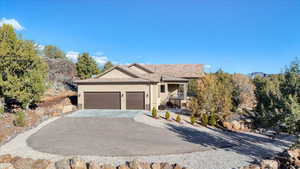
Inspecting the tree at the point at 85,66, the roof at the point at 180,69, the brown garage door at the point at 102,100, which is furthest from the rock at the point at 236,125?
the tree at the point at 85,66

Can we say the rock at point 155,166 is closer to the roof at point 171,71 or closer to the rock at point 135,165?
the rock at point 135,165

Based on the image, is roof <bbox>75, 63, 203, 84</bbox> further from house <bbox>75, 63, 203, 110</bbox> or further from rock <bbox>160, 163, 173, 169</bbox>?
rock <bbox>160, 163, 173, 169</bbox>

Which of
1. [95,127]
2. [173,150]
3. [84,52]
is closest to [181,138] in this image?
[173,150]

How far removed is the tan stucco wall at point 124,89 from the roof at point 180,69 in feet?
31.5

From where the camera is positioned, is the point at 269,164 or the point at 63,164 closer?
the point at 269,164

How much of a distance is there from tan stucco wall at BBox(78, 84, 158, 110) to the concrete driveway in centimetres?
492

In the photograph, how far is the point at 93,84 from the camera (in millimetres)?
20625

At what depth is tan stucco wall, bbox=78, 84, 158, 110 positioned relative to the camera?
19422 millimetres

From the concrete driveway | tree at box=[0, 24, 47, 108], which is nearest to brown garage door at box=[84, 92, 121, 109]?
tree at box=[0, 24, 47, 108]

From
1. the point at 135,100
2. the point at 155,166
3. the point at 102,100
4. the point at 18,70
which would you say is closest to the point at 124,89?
the point at 135,100

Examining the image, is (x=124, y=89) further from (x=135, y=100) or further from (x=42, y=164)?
(x=42, y=164)

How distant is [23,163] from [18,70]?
12764 mm

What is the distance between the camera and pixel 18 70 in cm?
1683

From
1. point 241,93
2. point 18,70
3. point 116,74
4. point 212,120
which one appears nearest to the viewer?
point 212,120
